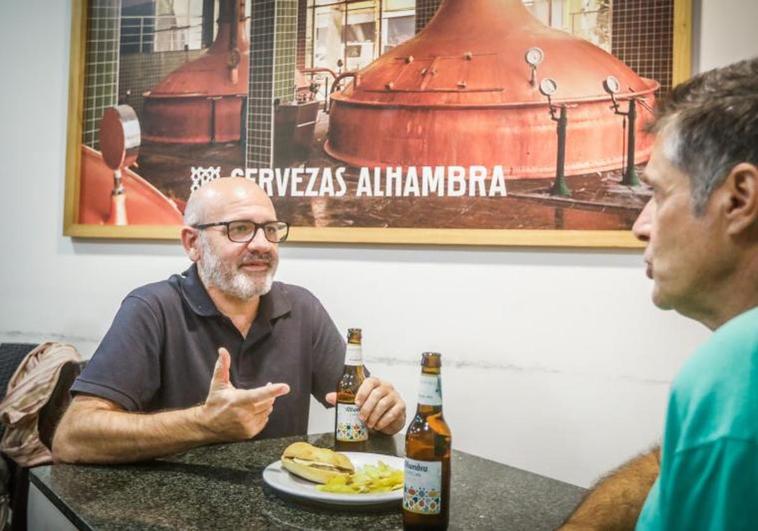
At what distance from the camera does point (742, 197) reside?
2.82ft

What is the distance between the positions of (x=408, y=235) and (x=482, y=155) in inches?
13.7

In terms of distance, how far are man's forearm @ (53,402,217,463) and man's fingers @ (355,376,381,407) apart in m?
0.34

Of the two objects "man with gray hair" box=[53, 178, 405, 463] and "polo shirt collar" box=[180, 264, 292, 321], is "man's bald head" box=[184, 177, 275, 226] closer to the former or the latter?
"man with gray hair" box=[53, 178, 405, 463]

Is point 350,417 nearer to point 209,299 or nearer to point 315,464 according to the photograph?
point 315,464

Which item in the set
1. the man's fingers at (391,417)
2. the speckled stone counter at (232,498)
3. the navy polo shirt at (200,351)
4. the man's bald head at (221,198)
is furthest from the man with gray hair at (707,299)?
A: the man's bald head at (221,198)

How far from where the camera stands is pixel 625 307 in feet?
6.73

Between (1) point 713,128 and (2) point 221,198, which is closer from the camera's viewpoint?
(1) point 713,128

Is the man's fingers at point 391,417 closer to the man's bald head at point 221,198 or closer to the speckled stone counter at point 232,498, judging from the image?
the speckled stone counter at point 232,498

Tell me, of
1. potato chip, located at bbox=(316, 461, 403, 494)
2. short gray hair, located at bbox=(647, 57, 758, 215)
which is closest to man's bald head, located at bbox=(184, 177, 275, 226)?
potato chip, located at bbox=(316, 461, 403, 494)

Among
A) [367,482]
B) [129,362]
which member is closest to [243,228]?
[129,362]

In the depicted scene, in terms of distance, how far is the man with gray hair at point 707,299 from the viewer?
0.57m

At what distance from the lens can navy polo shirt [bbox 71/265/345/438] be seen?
5.32ft

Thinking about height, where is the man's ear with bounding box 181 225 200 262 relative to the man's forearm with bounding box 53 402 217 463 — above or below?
above

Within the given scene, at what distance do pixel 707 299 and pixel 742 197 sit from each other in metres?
0.15
